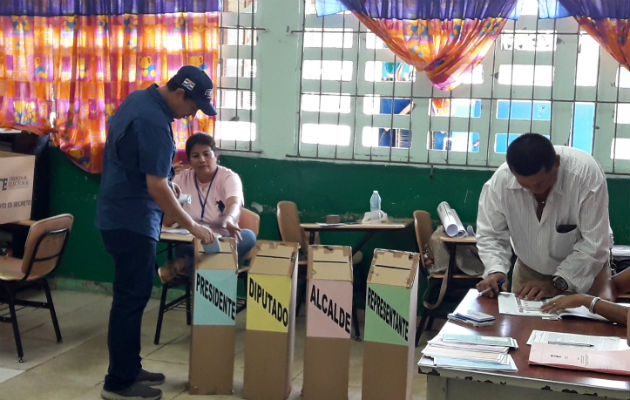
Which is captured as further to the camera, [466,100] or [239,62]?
[239,62]

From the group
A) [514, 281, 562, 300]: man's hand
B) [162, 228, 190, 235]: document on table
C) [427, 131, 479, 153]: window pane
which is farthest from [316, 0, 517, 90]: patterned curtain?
[514, 281, 562, 300]: man's hand

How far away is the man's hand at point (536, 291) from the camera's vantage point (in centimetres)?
333

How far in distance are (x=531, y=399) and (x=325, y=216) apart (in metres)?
3.76

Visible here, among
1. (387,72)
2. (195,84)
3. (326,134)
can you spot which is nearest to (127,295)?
(195,84)

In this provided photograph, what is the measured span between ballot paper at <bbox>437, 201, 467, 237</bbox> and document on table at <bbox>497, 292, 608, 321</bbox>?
76.1 inches

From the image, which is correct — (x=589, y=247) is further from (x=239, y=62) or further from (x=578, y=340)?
(x=239, y=62)

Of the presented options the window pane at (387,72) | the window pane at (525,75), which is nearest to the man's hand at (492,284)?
the window pane at (525,75)

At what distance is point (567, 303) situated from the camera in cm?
307

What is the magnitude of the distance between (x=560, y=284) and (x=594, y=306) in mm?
453

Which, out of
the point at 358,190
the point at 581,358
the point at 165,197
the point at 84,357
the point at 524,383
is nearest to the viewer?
the point at 524,383

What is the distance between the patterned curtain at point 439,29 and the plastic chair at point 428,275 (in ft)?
3.11

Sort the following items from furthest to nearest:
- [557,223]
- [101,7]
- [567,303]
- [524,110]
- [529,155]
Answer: [101,7]
[524,110]
[557,223]
[529,155]
[567,303]

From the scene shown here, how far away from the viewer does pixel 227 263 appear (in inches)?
166

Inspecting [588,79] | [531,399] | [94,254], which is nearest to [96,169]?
[94,254]
